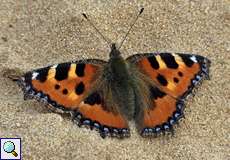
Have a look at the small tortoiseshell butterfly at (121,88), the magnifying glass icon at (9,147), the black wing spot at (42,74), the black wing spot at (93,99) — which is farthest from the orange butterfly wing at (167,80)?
the magnifying glass icon at (9,147)

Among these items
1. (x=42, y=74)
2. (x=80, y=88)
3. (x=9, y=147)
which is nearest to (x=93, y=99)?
(x=80, y=88)

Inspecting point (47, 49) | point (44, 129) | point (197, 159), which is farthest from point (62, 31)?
point (197, 159)

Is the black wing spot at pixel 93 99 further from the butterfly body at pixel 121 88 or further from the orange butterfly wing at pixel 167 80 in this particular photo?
the orange butterfly wing at pixel 167 80

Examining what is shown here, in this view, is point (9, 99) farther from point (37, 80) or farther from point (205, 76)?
point (205, 76)

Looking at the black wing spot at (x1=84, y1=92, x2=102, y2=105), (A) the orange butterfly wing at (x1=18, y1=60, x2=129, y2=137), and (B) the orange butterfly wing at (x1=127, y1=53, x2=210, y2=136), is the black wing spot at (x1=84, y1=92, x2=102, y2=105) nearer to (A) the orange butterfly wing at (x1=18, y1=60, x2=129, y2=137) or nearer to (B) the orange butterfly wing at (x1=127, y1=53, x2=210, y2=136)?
(A) the orange butterfly wing at (x1=18, y1=60, x2=129, y2=137)

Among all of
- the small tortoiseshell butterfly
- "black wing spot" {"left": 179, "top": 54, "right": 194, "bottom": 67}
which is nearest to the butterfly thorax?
the small tortoiseshell butterfly

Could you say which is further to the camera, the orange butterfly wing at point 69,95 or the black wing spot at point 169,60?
the black wing spot at point 169,60
